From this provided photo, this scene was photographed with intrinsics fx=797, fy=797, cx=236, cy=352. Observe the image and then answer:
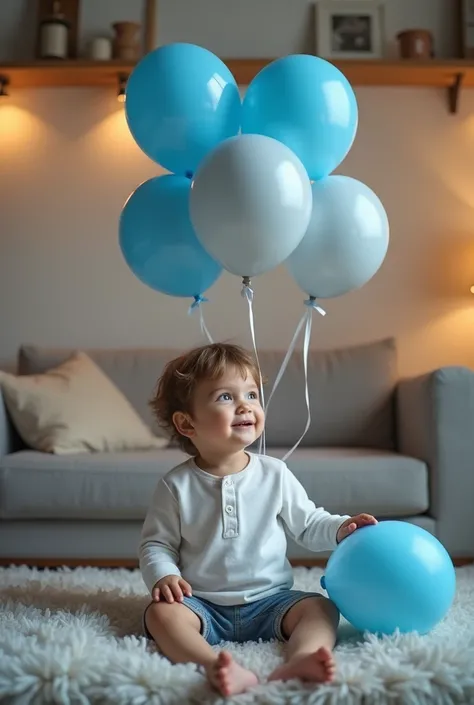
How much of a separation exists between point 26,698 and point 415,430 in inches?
68.8

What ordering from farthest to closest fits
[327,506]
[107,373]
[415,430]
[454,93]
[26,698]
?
[454,93]
[107,373]
[415,430]
[327,506]
[26,698]

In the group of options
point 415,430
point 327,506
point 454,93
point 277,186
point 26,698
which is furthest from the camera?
point 454,93

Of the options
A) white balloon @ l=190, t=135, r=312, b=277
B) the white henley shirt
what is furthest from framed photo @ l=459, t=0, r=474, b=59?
the white henley shirt

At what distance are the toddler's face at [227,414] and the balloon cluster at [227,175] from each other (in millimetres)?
214

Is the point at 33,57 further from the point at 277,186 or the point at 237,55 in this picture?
the point at 277,186

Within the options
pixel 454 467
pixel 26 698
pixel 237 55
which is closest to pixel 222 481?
pixel 26 698

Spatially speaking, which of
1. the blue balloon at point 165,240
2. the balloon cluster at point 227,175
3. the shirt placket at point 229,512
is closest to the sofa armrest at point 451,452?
the balloon cluster at point 227,175

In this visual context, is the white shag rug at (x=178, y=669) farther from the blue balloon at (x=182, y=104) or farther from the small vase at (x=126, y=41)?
the small vase at (x=126, y=41)

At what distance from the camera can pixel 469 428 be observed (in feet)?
7.88

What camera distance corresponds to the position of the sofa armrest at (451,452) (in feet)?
7.75

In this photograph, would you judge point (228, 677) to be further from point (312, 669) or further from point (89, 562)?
point (89, 562)

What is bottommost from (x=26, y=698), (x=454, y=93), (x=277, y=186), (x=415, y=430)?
(x=26, y=698)

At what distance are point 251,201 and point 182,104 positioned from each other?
12.3 inches

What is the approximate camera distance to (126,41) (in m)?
3.33
